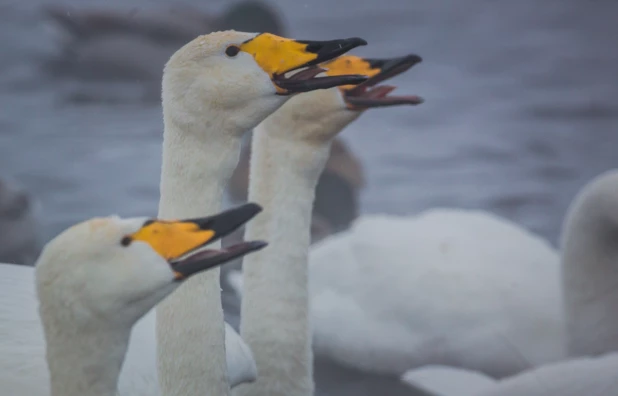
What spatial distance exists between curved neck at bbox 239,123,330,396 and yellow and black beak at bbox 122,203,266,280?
3.61 ft

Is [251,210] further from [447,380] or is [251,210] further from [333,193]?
[333,193]

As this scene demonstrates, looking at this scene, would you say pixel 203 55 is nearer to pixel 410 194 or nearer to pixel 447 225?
pixel 447 225

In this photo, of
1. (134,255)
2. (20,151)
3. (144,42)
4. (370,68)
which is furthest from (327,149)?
(144,42)

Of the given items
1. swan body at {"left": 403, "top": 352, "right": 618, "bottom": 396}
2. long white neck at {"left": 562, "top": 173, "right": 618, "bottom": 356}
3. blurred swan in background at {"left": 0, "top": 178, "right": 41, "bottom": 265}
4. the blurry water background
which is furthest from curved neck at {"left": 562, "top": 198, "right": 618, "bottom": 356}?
the blurry water background

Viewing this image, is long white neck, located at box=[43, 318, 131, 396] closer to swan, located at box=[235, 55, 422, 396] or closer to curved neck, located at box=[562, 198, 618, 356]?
swan, located at box=[235, 55, 422, 396]

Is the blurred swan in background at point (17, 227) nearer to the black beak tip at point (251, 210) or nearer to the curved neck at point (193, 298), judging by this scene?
the curved neck at point (193, 298)

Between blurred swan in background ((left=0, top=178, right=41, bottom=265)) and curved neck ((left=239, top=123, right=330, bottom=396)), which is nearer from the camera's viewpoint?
curved neck ((left=239, top=123, right=330, bottom=396))

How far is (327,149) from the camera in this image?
363 cm

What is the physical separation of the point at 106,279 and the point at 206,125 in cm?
69

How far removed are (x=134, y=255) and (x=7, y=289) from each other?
113 cm

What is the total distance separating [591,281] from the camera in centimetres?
502

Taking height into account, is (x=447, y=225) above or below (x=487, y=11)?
below

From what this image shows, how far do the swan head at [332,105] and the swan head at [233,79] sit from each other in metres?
0.55

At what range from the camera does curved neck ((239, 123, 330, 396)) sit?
11.7ft
